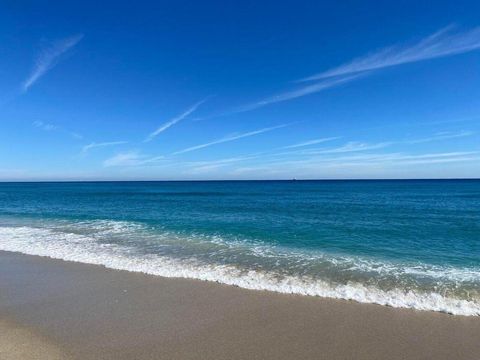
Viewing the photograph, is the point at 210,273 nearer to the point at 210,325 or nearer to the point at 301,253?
the point at 210,325

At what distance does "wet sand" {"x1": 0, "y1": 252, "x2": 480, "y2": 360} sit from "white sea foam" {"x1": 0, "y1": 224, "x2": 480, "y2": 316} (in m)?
0.50

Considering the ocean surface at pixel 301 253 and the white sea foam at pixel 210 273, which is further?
the ocean surface at pixel 301 253

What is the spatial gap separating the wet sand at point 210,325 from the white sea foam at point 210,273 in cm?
50

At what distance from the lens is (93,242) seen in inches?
596

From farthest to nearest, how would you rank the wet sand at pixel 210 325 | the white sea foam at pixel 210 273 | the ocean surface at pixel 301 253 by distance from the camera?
the ocean surface at pixel 301 253
the white sea foam at pixel 210 273
the wet sand at pixel 210 325

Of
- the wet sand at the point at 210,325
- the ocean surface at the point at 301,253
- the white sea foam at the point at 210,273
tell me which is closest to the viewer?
the wet sand at the point at 210,325

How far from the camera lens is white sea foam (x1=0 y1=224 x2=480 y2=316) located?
761 centimetres

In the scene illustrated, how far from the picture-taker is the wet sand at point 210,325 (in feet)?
17.9

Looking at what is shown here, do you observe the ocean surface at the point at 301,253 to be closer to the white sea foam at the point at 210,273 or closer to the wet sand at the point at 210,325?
the white sea foam at the point at 210,273

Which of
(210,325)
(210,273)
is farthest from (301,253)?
(210,325)

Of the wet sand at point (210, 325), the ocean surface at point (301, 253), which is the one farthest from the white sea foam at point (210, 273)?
the wet sand at point (210, 325)

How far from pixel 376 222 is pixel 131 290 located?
1899cm

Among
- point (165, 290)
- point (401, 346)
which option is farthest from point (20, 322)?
point (401, 346)

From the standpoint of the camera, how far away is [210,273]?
1001 cm
